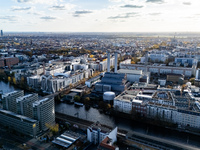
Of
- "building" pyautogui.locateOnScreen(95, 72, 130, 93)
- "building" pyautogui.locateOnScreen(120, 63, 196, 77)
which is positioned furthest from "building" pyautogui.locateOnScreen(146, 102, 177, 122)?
"building" pyautogui.locateOnScreen(120, 63, 196, 77)

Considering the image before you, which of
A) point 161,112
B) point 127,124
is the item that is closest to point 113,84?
point 127,124

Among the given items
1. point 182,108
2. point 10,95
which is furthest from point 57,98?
point 182,108

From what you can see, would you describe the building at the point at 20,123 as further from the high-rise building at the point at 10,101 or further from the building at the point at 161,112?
the building at the point at 161,112

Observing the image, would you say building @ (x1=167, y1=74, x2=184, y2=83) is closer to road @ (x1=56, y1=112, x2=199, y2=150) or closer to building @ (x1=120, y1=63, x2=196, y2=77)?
building @ (x1=120, y1=63, x2=196, y2=77)

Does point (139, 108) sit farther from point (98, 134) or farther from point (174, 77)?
point (174, 77)

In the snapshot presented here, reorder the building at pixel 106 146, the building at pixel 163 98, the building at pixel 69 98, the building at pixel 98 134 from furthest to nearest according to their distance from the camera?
1. the building at pixel 69 98
2. the building at pixel 163 98
3. the building at pixel 98 134
4. the building at pixel 106 146

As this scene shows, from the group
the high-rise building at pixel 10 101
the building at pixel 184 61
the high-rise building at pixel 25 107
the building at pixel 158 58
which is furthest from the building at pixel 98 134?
the building at pixel 158 58

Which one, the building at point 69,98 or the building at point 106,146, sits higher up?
the building at point 106,146

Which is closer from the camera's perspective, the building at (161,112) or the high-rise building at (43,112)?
the high-rise building at (43,112)
